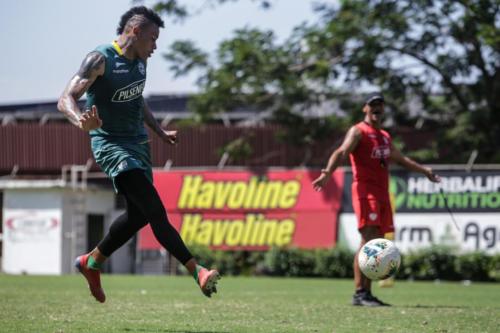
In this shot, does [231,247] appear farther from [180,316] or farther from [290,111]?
[180,316]

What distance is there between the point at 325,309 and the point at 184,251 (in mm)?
2774

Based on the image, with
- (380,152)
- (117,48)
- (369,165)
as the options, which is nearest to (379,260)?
(369,165)

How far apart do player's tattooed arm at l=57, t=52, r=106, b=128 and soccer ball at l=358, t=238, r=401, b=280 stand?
330 cm

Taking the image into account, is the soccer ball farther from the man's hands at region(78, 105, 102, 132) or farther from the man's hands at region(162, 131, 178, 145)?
the man's hands at region(78, 105, 102, 132)

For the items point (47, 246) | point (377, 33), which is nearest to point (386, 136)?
point (377, 33)

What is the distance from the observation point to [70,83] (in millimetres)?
7828

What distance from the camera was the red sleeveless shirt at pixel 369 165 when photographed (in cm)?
1106

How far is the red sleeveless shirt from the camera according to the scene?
11.1 m

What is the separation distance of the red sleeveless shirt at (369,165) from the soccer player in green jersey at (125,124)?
3449 mm

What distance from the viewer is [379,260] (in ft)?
31.4

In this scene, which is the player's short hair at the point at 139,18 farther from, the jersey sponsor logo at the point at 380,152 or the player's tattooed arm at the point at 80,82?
the jersey sponsor logo at the point at 380,152

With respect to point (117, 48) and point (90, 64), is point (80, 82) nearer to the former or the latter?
point (90, 64)

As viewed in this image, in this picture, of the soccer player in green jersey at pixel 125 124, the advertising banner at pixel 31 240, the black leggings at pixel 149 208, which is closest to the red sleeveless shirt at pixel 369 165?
the soccer player in green jersey at pixel 125 124

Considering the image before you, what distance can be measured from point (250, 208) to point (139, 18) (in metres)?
18.5
